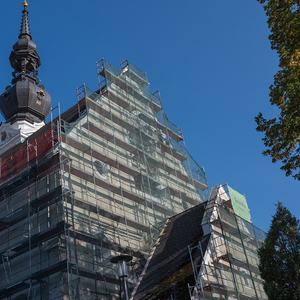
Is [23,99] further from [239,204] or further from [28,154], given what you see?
[239,204]

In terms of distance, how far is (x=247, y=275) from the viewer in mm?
17984

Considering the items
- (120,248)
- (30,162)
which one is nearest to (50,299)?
(120,248)

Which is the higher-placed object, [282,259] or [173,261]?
[173,261]

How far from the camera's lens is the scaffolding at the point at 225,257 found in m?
15.9

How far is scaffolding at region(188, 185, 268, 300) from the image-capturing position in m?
15.9

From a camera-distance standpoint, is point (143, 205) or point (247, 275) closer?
point (247, 275)

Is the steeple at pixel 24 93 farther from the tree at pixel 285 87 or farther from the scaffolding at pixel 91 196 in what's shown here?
the tree at pixel 285 87

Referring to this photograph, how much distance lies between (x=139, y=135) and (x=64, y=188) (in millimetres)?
8023

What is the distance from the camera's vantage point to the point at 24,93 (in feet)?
116

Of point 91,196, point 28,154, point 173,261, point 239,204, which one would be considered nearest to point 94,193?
point 91,196

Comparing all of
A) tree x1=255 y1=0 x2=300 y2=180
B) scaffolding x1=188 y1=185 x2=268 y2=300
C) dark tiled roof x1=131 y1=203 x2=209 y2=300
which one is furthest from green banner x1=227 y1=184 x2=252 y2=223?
tree x1=255 y1=0 x2=300 y2=180

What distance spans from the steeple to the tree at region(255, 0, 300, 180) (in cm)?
2557

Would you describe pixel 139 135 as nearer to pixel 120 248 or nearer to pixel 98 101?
pixel 98 101

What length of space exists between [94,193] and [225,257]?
7.09m
